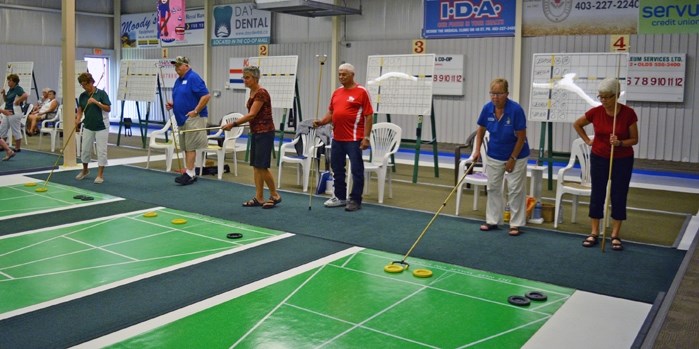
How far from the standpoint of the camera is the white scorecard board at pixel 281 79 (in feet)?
33.8

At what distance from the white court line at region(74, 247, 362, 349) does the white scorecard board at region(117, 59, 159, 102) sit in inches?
329

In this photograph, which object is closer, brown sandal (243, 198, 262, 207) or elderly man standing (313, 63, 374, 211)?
elderly man standing (313, 63, 374, 211)

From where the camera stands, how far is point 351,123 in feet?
22.3

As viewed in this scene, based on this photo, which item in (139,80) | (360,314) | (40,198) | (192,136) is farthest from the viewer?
(139,80)

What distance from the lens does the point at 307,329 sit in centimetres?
363

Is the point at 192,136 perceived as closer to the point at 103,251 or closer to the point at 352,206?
the point at 352,206

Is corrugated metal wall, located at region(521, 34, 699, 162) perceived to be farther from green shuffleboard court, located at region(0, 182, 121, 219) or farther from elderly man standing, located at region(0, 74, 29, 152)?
Answer: elderly man standing, located at region(0, 74, 29, 152)

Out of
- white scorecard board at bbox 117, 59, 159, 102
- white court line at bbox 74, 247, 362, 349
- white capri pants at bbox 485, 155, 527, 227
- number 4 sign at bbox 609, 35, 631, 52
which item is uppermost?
number 4 sign at bbox 609, 35, 631, 52

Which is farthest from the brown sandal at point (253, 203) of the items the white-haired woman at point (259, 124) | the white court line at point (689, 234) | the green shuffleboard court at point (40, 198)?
the white court line at point (689, 234)

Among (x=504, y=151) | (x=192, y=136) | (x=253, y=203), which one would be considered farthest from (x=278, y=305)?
(x=192, y=136)

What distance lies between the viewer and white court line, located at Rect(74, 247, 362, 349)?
11.3 ft

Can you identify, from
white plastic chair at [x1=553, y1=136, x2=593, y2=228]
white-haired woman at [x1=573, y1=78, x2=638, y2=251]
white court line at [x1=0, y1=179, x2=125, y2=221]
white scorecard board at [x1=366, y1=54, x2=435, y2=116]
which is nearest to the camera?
white-haired woman at [x1=573, y1=78, x2=638, y2=251]

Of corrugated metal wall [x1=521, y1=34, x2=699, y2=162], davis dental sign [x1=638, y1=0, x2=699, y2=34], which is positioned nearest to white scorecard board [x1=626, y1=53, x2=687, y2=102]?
corrugated metal wall [x1=521, y1=34, x2=699, y2=162]

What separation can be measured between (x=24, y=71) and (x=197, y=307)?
12836 millimetres
